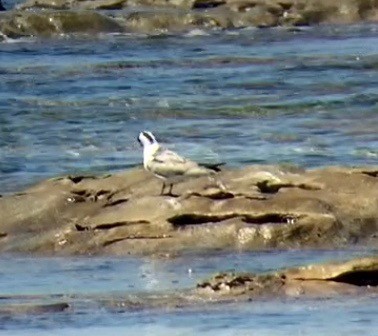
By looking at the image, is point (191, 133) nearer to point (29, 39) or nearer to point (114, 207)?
point (114, 207)

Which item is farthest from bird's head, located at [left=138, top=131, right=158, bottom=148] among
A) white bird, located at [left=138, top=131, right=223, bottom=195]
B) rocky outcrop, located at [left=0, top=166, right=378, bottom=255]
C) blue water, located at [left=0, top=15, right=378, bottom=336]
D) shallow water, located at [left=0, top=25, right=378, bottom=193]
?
blue water, located at [left=0, top=15, right=378, bottom=336]

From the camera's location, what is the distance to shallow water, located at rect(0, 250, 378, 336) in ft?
25.5

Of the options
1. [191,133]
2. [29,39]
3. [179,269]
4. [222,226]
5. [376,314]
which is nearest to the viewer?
[376,314]

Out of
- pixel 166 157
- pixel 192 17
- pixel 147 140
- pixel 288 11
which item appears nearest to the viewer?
pixel 166 157

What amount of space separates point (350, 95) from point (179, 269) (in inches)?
457

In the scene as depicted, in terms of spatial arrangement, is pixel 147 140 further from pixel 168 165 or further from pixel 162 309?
pixel 162 309

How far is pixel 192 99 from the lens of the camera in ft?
71.7

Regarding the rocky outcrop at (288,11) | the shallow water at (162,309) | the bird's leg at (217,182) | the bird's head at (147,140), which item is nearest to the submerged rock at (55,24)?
the rocky outcrop at (288,11)

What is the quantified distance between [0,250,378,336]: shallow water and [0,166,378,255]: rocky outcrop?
0.82 feet

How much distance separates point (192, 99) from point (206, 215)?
1089cm

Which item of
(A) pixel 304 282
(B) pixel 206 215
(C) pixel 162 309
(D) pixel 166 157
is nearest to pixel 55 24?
(D) pixel 166 157

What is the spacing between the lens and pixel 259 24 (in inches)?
1278

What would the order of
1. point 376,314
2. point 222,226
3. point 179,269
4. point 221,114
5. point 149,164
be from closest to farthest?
point 376,314 < point 179,269 < point 222,226 < point 149,164 < point 221,114

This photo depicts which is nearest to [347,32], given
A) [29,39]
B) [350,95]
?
[29,39]
